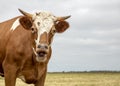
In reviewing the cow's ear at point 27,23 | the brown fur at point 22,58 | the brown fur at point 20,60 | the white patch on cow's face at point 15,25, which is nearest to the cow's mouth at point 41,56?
the brown fur at point 22,58

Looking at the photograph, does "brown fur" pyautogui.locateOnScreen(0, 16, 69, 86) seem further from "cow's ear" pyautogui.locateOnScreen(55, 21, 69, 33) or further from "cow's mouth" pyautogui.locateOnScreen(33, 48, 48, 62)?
"cow's mouth" pyautogui.locateOnScreen(33, 48, 48, 62)

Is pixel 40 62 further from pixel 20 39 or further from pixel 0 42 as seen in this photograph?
pixel 0 42

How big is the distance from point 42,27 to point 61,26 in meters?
1.20

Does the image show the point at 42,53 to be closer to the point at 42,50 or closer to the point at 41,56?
the point at 42,50

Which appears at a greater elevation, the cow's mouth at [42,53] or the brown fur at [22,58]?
the cow's mouth at [42,53]

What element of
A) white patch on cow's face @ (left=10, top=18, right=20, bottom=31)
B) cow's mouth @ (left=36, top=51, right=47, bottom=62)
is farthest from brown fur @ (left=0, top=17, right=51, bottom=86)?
cow's mouth @ (left=36, top=51, right=47, bottom=62)

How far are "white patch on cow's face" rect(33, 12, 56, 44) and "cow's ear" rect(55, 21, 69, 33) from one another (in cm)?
35

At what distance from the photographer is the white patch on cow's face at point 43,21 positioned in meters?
10.9

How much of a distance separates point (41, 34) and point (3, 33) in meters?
2.79

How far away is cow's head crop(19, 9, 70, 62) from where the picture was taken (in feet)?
35.1

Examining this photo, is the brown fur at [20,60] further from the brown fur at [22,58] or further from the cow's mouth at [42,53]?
the cow's mouth at [42,53]

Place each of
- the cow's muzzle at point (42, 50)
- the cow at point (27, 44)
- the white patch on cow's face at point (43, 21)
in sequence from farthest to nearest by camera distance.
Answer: the cow at point (27, 44) < the white patch on cow's face at point (43, 21) < the cow's muzzle at point (42, 50)

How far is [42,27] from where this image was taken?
10938 millimetres

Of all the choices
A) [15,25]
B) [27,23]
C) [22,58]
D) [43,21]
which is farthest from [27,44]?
[43,21]
